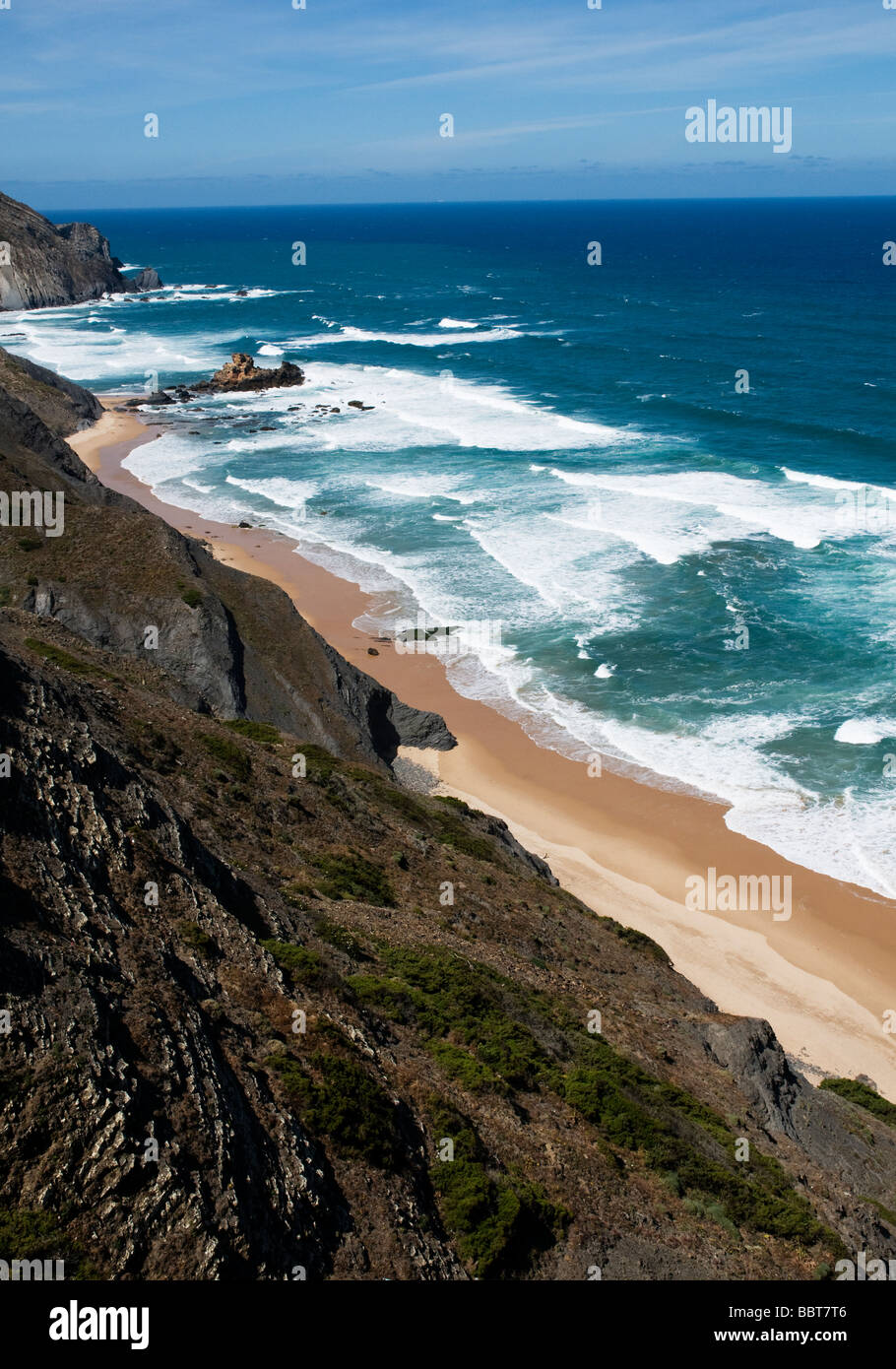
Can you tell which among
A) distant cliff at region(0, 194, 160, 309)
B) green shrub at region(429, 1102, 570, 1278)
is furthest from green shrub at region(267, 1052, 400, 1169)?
distant cliff at region(0, 194, 160, 309)

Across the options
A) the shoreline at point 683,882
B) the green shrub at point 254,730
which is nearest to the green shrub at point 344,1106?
the green shrub at point 254,730

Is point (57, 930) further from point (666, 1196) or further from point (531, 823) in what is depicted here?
point (531, 823)

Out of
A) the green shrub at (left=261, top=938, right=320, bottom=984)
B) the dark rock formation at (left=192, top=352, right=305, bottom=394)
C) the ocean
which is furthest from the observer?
the dark rock formation at (left=192, top=352, right=305, bottom=394)

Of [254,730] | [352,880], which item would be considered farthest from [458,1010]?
[254,730]

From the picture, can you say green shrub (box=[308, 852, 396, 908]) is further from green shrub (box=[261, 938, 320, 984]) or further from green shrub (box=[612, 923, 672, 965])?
green shrub (box=[612, 923, 672, 965])
